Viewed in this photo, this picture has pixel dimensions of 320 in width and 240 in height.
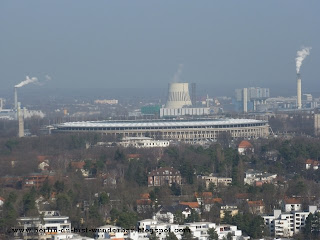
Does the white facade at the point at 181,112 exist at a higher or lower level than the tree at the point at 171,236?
higher

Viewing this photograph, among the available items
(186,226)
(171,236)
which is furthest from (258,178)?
(171,236)

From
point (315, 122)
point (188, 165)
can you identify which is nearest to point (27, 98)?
point (315, 122)

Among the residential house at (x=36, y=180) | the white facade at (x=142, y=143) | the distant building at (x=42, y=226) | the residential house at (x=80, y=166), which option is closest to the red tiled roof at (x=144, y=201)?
the distant building at (x=42, y=226)

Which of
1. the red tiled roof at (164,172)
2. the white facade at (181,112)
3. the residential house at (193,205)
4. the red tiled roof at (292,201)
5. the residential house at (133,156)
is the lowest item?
the residential house at (193,205)

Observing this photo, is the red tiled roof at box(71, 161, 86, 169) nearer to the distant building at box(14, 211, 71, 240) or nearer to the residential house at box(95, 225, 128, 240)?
the distant building at box(14, 211, 71, 240)

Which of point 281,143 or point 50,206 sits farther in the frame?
point 281,143

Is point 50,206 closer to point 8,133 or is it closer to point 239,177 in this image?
point 239,177

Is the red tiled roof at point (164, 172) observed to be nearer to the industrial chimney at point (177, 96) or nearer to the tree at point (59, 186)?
the tree at point (59, 186)

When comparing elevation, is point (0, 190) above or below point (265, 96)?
below
